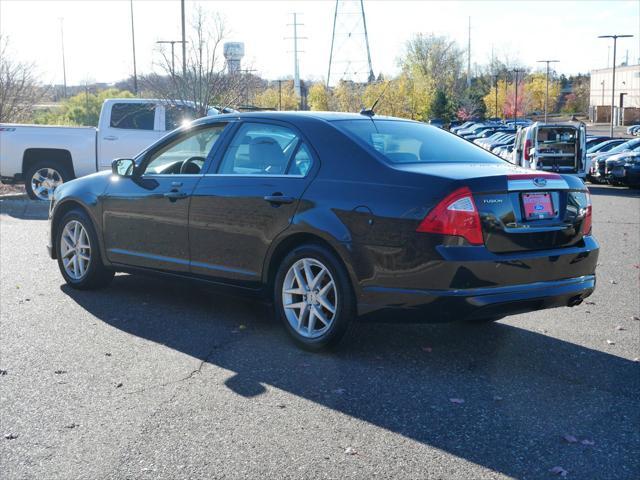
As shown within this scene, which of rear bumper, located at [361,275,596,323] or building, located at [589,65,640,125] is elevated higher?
building, located at [589,65,640,125]

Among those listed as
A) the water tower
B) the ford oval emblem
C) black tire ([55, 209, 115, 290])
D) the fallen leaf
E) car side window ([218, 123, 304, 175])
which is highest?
the water tower

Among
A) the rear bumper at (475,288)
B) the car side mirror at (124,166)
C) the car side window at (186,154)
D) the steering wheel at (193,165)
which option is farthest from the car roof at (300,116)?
the rear bumper at (475,288)

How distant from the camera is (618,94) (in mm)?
102312

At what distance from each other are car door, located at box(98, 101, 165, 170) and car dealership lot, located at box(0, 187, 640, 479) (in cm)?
980

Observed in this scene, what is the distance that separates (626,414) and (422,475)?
1.48 m

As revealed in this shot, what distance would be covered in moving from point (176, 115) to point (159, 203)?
37.1 feet

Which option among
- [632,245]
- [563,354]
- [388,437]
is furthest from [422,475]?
[632,245]

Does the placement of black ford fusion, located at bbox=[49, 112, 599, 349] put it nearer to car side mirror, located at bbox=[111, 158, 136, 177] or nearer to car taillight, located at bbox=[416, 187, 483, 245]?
car taillight, located at bbox=[416, 187, 483, 245]

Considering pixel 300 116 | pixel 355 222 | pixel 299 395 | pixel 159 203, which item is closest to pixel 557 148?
pixel 159 203

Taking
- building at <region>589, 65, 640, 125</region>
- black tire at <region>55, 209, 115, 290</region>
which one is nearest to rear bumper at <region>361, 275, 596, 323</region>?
black tire at <region>55, 209, 115, 290</region>

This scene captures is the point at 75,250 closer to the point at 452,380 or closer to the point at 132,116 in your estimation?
the point at 452,380

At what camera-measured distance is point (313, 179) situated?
5.80 meters

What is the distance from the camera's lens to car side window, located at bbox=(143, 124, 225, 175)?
269 inches

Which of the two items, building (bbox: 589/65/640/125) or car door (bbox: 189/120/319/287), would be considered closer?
car door (bbox: 189/120/319/287)
